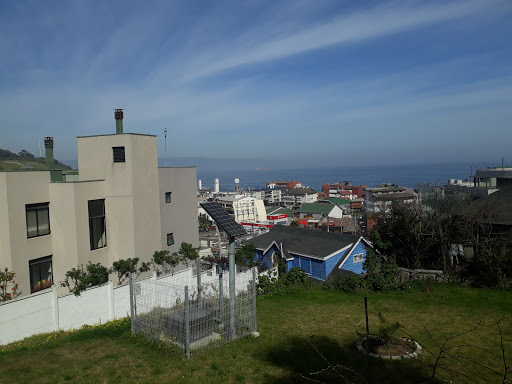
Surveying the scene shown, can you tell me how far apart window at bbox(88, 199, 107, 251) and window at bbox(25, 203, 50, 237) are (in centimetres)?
135

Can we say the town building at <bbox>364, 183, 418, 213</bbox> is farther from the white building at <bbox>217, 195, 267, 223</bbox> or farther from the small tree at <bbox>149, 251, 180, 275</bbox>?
the white building at <bbox>217, 195, 267, 223</bbox>

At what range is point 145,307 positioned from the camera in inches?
310

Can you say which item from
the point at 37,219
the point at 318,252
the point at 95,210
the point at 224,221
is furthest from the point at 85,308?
the point at 318,252

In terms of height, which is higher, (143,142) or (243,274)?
(143,142)

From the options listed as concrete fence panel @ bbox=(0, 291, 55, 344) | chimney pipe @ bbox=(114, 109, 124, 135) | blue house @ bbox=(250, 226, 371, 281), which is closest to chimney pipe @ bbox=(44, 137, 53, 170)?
chimney pipe @ bbox=(114, 109, 124, 135)

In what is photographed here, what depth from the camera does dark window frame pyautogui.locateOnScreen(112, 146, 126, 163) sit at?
1452cm

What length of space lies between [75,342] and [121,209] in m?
7.02

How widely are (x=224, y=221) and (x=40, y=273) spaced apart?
8273mm

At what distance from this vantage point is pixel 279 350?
23.0 ft

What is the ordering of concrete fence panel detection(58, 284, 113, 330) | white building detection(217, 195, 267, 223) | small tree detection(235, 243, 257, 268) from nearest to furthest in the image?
1. concrete fence panel detection(58, 284, 113, 330)
2. small tree detection(235, 243, 257, 268)
3. white building detection(217, 195, 267, 223)

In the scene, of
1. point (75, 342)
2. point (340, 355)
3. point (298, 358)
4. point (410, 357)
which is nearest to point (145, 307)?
point (75, 342)

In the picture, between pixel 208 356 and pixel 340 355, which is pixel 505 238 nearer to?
pixel 340 355

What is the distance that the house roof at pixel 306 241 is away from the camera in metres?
20.2

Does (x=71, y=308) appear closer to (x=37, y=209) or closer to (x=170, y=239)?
(x=37, y=209)
